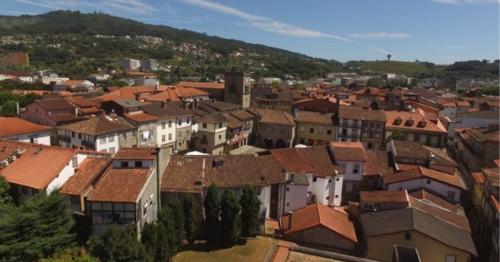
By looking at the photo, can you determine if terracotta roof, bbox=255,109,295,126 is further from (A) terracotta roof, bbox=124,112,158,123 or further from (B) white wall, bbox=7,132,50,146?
(B) white wall, bbox=7,132,50,146

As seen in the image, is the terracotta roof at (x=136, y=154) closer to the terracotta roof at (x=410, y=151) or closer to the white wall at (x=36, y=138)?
the white wall at (x=36, y=138)

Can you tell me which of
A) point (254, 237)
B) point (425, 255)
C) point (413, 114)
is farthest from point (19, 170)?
point (413, 114)

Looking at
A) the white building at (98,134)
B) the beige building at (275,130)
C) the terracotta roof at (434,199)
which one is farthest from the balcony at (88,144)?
the terracotta roof at (434,199)

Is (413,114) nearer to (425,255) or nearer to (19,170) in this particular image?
(425,255)

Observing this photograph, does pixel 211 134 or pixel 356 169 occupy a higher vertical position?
pixel 211 134

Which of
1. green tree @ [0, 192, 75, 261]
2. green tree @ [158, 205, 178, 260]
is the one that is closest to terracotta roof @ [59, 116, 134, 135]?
green tree @ [0, 192, 75, 261]

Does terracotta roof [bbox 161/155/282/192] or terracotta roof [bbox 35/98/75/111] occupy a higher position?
terracotta roof [bbox 35/98/75/111]

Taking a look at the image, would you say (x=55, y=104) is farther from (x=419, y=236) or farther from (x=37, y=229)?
(x=419, y=236)

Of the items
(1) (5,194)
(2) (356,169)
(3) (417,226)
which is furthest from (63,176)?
(2) (356,169)
